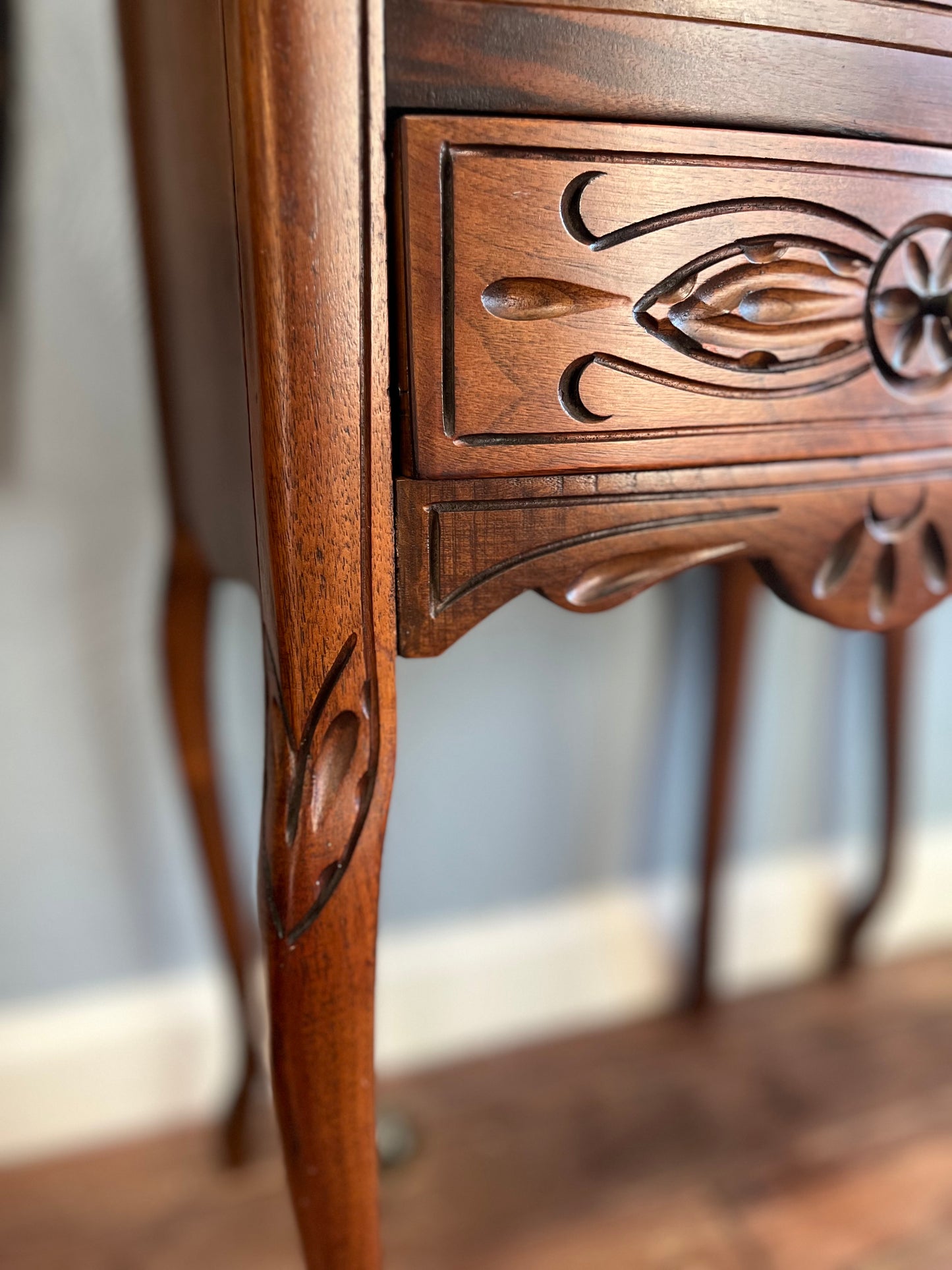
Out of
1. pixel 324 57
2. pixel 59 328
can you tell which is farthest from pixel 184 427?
pixel 324 57

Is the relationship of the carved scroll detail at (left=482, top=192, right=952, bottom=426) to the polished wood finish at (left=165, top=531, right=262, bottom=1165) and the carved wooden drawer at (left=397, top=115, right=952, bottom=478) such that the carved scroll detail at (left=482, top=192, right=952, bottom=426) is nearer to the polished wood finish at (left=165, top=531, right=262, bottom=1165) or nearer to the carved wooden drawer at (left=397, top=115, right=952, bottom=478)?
the carved wooden drawer at (left=397, top=115, right=952, bottom=478)

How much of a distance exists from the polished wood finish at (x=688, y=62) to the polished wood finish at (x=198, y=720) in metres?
0.36

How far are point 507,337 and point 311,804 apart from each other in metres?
0.21

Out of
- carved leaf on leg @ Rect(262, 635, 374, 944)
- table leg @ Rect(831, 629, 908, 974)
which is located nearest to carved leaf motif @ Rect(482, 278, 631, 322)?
carved leaf on leg @ Rect(262, 635, 374, 944)

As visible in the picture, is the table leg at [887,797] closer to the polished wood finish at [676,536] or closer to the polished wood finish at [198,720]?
the polished wood finish at [676,536]

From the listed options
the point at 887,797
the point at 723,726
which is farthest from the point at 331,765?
the point at 887,797

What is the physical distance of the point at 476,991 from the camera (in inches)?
35.3

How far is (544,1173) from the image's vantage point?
0.77 metres

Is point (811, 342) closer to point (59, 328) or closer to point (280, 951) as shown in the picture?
point (280, 951)

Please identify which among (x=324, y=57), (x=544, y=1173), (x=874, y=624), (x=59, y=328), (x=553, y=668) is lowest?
(x=544, y=1173)

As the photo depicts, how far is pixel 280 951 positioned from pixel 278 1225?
439 millimetres

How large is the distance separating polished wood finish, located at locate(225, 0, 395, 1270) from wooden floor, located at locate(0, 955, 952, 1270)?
318 mm

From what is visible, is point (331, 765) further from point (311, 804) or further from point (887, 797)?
point (887, 797)

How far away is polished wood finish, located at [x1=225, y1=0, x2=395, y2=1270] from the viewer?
0.34 metres
